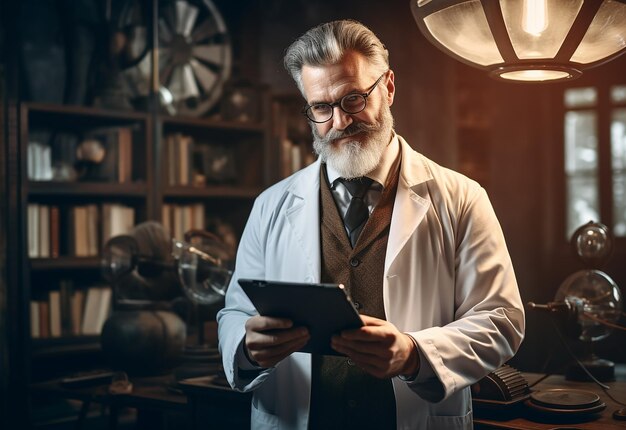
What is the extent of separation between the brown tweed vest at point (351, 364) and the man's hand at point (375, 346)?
9.5 inches

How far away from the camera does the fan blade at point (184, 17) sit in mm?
5098

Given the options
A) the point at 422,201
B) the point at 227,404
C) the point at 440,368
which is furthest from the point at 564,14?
the point at 227,404

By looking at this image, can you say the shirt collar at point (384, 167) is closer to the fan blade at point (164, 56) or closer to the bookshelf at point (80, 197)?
the bookshelf at point (80, 197)

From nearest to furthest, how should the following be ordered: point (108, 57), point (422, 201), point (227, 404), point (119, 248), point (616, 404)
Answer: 1. point (422, 201)
2. point (616, 404)
3. point (227, 404)
4. point (119, 248)
5. point (108, 57)

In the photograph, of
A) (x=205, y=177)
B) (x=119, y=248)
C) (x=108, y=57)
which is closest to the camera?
(x=119, y=248)

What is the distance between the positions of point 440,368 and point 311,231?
1.69ft

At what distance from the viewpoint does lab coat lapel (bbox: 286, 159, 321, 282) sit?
2082 millimetres

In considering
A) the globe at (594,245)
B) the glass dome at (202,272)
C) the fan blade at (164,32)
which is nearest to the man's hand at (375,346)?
the globe at (594,245)

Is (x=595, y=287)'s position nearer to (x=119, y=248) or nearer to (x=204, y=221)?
(x=119, y=248)

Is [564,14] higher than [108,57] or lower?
lower

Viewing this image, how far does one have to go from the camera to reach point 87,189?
4.43 meters

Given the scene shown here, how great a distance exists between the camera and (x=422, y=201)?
6.80 feet

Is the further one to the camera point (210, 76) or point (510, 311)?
point (210, 76)

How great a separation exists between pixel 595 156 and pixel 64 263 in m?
4.48
